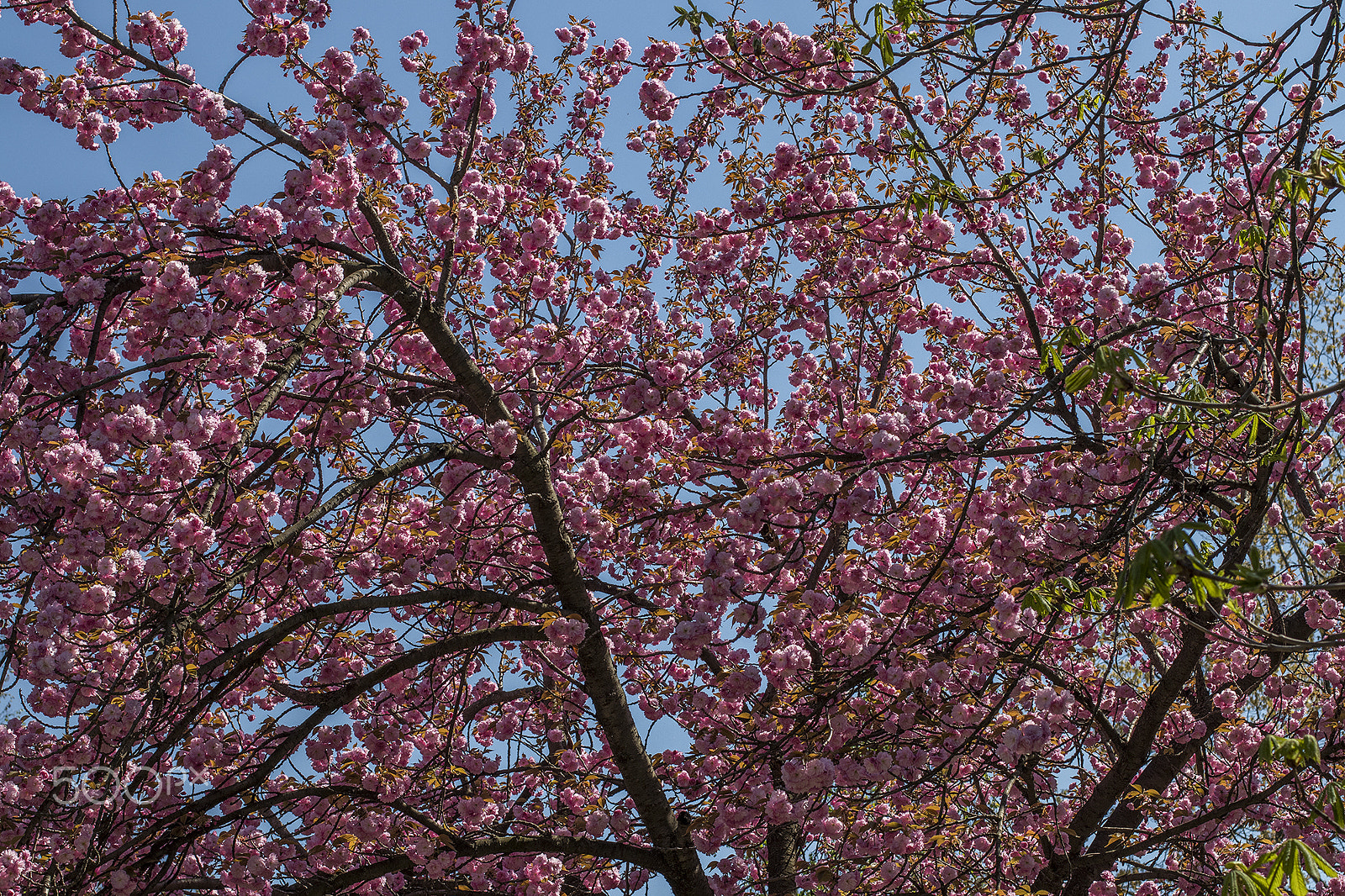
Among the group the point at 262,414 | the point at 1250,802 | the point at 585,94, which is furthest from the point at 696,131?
the point at 1250,802

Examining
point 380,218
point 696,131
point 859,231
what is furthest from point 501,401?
point 696,131

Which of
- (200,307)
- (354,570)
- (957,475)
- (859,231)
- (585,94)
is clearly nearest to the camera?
(200,307)

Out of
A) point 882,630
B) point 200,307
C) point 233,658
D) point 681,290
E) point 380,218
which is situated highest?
point 681,290

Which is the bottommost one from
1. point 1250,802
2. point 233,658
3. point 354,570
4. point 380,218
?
point 1250,802

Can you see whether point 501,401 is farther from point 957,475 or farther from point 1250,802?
point 1250,802

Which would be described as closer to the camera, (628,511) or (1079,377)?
(1079,377)

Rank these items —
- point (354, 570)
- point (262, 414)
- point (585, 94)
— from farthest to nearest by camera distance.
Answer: point (585, 94) < point (354, 570) < point (262, 414)

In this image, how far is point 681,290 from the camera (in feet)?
31.2

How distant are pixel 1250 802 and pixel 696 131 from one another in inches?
284

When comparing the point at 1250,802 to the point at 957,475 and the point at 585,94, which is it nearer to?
the point at 957,475

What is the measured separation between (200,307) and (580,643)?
9.62ft

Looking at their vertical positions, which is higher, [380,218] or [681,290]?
[681,290]

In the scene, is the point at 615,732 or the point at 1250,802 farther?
the point at 615,732

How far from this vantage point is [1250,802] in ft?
17.1
